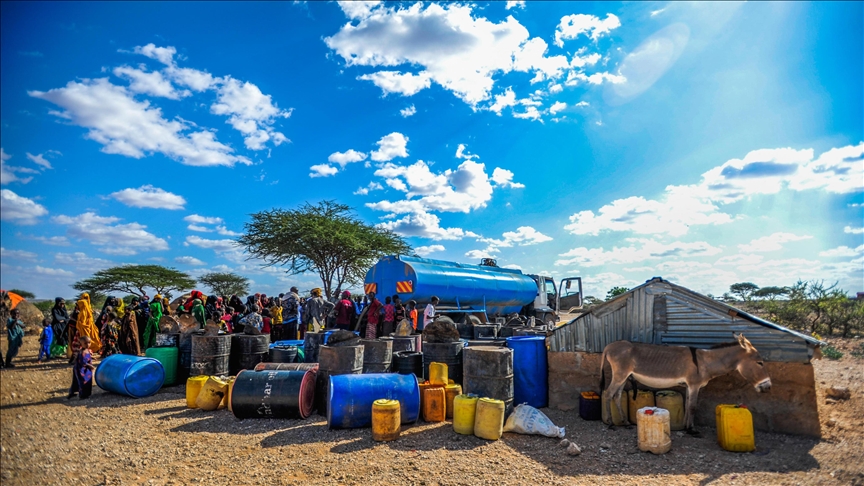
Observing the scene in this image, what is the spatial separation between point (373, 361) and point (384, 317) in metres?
4.30

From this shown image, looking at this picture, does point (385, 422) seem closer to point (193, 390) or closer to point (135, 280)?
point (193, 390)

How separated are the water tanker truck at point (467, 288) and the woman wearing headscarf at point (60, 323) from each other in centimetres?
917

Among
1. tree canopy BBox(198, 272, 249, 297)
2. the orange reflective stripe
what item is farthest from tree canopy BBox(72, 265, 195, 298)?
the orange reflective stripe

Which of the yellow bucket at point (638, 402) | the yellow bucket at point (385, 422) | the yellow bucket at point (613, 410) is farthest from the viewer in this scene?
the yellow bucket at point (613, 410)

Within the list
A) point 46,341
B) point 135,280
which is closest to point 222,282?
point 135,280

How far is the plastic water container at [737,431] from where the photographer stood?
5.81 m

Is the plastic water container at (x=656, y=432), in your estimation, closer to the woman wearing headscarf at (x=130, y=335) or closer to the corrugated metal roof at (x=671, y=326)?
the corrugated metal roof at (x=671, y=326)

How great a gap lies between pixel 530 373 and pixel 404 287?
807 centimetres

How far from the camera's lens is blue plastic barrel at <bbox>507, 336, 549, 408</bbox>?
26.3 ft

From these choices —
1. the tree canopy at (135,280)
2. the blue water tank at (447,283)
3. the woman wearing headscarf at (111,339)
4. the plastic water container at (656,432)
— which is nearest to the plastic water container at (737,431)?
the plastic water container at (656,432)

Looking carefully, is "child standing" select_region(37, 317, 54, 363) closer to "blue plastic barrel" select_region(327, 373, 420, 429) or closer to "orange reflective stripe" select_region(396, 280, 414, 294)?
"orange reflective stripe" select_region(396, 280, 414, 294)

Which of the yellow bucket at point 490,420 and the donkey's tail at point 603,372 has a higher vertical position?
the donkey's tail at point 603,372

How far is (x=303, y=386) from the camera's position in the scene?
7383mm

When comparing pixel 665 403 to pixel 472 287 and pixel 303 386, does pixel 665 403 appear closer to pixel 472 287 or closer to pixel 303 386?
pixel 303 386
